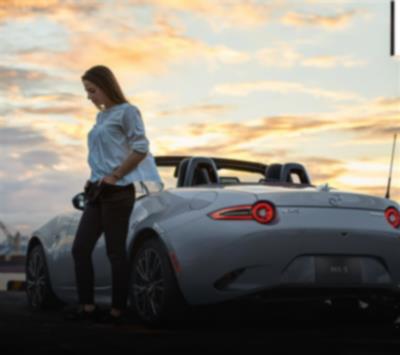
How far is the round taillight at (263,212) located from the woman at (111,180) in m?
0.93

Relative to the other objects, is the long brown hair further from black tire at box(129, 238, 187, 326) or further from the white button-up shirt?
black tire at box(129, 238, 187, 326)

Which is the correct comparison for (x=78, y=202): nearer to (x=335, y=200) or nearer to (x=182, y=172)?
(x=182, y=172)

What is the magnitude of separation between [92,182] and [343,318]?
7.76ft

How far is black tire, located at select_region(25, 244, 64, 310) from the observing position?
351 inches

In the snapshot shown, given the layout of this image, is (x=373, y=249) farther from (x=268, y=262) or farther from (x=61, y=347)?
(x=61, y=347)

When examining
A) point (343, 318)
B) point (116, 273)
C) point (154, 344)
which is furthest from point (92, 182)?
point (343, 318)

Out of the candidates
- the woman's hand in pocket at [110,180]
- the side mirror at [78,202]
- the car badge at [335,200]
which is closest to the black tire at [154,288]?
the woman's hand in pocket at [110,180]

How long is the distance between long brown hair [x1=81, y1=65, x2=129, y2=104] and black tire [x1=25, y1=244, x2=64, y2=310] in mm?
2253

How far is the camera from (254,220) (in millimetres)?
6777

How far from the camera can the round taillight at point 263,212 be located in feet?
22.3

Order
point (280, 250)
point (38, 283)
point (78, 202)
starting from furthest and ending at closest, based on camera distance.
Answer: point (38, 283) → point (78, 202) → point (280, 250)

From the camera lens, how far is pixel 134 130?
283 inches

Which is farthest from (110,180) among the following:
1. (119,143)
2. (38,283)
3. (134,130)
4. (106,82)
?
(38,283)

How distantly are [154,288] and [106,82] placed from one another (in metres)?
1.59
